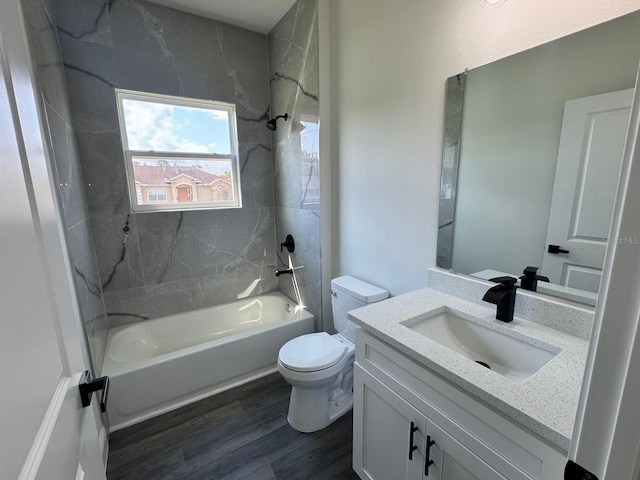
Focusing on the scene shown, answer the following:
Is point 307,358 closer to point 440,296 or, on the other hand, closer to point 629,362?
point 440,296

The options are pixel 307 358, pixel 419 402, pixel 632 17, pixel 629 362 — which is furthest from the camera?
pixel 307 358

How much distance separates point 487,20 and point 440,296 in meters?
1.22

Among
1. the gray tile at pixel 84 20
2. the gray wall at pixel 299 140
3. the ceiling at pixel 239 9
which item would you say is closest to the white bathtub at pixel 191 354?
the gray wall at pixel 299 140

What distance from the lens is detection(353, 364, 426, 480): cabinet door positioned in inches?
40.2

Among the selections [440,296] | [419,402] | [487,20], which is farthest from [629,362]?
[487,20]

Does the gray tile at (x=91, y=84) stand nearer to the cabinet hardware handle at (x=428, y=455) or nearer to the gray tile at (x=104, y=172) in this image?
the gray tile at (x=104, y=172)

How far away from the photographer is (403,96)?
1562 mm

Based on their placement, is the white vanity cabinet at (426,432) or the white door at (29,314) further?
the white vanity cabinet at (426,432)

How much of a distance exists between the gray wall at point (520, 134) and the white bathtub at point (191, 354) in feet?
5.22

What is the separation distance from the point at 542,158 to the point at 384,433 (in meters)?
1.26

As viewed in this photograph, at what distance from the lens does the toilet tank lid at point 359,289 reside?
Answer: 174 cm

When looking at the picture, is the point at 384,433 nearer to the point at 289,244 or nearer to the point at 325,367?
the point at 325,367

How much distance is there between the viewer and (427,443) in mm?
948

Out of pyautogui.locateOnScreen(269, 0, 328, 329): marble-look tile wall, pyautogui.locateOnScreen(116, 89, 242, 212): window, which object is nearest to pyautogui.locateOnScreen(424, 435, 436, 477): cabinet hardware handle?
pyautogui.locateOnScreen(269, 0, 328, 329): marble-look tile wall
